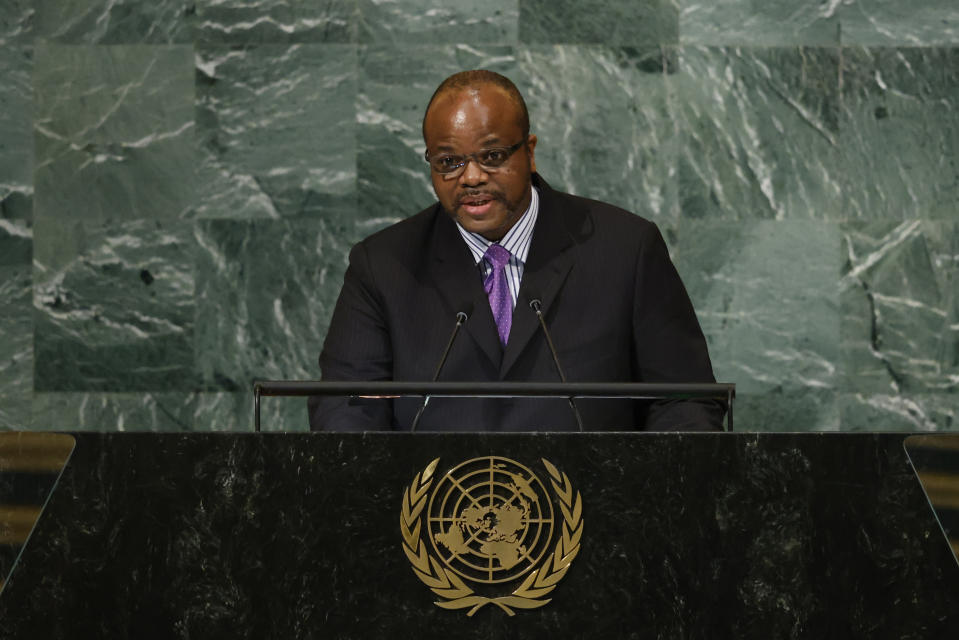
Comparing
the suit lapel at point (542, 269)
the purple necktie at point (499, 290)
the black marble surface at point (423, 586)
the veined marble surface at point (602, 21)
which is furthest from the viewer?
the veined marble surface at point (602, 21)

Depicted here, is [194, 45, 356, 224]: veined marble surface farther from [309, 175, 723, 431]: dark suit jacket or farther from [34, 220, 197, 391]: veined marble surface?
[309, 175, 723, 431]: dark suit jacket

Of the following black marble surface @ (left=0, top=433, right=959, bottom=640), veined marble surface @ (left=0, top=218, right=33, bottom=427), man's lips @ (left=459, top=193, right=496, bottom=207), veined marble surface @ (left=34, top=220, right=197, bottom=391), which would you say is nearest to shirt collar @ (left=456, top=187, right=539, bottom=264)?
man's lips @ (left=459, top=193, right=496, bottom=207)

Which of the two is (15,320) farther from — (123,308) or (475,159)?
(475,159)

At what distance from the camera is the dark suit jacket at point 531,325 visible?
9.39 ft

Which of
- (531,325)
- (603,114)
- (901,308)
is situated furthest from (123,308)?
(901,308)

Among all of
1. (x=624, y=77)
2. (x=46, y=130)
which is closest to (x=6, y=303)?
(x=46, y=130)

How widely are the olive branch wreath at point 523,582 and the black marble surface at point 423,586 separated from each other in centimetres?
2

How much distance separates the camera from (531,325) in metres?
2.86

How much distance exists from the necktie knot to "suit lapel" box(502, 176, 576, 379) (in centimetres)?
6

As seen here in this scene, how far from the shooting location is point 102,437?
1935mm

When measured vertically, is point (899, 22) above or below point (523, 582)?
above

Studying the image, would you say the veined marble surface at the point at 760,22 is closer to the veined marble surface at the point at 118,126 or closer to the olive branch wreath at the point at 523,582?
the veined marble surface at the point at 118,126

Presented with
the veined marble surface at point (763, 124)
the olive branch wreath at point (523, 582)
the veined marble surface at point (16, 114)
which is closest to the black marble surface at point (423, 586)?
the olive branch wreath at point (523, 582)

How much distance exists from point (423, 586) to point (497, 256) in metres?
1.31
